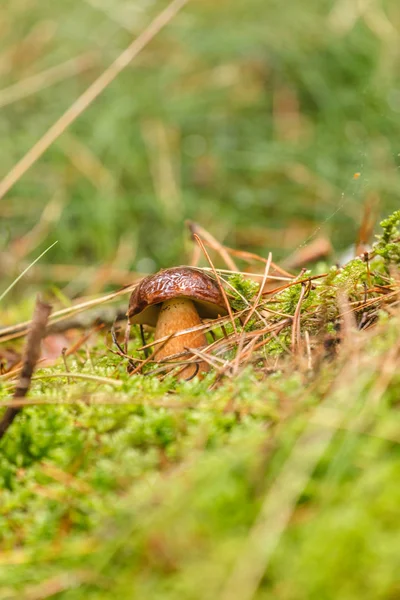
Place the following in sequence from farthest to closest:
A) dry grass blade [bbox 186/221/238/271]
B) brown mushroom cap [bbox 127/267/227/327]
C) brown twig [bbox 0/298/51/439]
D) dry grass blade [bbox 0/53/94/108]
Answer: dry grass blade [bbox 0/53/94/108]
dry grass blade [bbox 186/221/238/271]
brown mushroom cap [bbox 127/267/227/327]
brown twig [bbox 0/298/51/439]

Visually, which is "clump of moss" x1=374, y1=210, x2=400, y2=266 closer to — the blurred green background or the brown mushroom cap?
the brown mushroom cap

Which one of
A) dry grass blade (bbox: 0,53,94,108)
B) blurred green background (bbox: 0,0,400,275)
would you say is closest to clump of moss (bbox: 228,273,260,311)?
blurred green background (bbox: 0,0,400,275)

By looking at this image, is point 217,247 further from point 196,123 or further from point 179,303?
point 196,123

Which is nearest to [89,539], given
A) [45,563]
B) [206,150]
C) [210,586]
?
[45,563]

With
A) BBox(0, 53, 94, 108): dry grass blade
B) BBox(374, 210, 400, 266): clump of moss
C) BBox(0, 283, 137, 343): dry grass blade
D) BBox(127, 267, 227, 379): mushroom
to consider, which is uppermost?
BBox(0, 53, 94, 108): dry grass blade

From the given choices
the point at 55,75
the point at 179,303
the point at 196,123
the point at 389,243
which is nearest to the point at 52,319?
the point at 179,303

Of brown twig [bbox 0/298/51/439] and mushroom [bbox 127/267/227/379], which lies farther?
mushroom [bbox 127/267/227/379]

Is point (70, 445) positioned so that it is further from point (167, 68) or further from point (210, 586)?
point (167, 68)

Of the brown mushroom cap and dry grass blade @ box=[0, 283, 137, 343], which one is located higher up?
the brown mushroom cap
